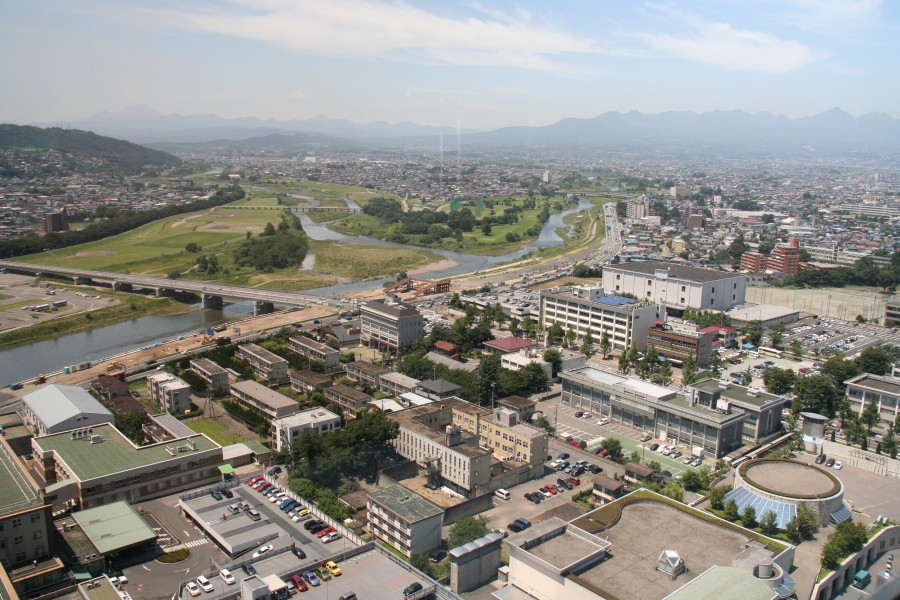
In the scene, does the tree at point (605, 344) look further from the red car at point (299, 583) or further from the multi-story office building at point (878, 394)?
the red car at point (299, 583)

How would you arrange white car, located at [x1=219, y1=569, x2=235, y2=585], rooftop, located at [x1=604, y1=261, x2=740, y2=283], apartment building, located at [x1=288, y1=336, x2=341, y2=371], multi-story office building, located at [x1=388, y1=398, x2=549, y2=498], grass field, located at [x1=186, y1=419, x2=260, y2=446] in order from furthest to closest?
rooftop, located at [x1=604, y1=261, x2=740, y2=283]
apartment building, located at [x1=288, y1=336, x2=341, y2=371]
grass field, located at [x1=186, y1=419, x2=260, y2=446]
multi-story office building, located at [x1=388, y1=398, x2=549, y2=498]
white car, located at [x1=219, y1=569, x2=235, y2=585]

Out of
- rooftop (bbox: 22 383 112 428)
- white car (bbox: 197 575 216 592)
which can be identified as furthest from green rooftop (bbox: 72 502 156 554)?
rooftop (bbox: 22 383 112 428)

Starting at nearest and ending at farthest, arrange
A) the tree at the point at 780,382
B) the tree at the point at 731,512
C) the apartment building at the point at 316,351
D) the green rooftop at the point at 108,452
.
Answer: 1. the tree at the point at 731,512
2. the green rooftop at the point at 108,452
3. the tree at the point at 780,382
4. the apartment building at the point at 316,351

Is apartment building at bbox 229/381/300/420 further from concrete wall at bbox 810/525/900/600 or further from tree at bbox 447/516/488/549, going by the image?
concrete wall at bbox 810/525/900/600

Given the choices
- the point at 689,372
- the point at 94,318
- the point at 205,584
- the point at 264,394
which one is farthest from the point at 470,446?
the point at 94,318

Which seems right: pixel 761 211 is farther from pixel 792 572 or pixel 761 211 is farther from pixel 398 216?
pixel 792 572

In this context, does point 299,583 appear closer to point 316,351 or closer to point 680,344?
point 316,351

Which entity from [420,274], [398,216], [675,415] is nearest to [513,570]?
[675,415]

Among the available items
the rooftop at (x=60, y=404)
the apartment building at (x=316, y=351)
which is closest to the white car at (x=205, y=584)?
the rooftop at (x=60, y=404)
